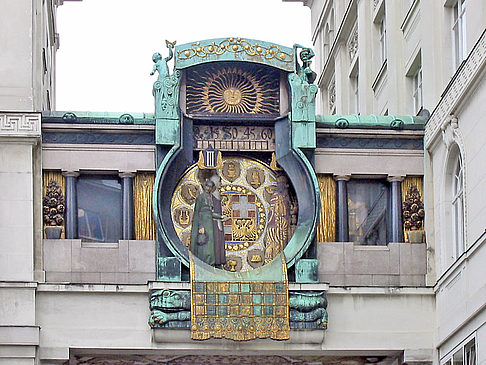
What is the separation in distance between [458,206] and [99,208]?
23.3 feet

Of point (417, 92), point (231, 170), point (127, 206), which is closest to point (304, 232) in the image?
point (231, 170)

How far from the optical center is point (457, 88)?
31.8 metres

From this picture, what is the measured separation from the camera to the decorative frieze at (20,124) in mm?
33875

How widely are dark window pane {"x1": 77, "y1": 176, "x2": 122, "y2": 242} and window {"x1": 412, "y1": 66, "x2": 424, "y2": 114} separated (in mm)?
7459

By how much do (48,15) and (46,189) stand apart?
1064 centimetres

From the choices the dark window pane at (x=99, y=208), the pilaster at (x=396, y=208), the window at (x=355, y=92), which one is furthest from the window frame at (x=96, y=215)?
the window at (x=355, y=92)

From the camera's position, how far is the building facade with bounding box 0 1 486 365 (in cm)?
3344

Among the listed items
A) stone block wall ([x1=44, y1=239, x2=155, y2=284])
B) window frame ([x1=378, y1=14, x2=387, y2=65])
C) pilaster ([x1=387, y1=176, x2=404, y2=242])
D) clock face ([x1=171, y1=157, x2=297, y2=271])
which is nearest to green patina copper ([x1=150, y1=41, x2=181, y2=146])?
clock face ([x1=171, y1=157, x2=297, y2=271])

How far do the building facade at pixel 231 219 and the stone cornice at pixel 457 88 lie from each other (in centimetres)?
9

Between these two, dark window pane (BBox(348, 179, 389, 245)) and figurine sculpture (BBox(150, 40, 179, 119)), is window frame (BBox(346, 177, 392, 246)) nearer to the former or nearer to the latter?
dark window pane (BBox(348, 179, 389, 245))

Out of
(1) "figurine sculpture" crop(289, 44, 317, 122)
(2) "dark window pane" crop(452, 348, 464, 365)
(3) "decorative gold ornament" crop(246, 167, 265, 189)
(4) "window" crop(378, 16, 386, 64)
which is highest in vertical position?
(4) "window" crop(378, 16, 386, 64)

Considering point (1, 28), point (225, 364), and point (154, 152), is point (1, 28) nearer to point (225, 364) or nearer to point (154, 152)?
point (154, 152)

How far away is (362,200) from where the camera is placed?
35.1 m

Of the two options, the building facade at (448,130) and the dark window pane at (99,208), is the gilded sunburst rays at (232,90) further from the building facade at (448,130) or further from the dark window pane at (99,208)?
the building facade at (448,130)
